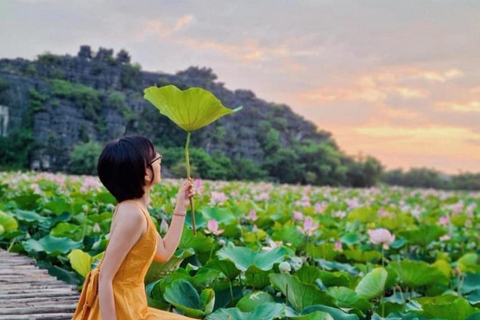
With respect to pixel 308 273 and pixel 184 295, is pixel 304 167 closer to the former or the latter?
pixel 308 273

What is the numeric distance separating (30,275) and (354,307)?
3.37 ft

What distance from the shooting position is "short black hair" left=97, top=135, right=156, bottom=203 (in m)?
1.32

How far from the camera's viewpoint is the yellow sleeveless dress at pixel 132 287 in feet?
4.28

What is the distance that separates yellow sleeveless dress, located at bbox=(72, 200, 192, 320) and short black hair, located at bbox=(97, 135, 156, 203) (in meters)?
0.04

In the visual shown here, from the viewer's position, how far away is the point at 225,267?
1702 millimetres

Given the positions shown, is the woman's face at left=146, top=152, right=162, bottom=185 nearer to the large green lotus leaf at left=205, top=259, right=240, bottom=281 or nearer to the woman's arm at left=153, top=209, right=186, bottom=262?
the woman's arm at left=153, top=209, right=186, bottom=262

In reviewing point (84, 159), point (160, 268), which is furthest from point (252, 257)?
point (84, 159)

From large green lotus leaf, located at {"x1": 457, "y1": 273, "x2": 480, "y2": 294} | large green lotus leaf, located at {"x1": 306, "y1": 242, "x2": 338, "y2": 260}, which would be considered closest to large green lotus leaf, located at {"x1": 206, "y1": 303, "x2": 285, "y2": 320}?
large green lotus leaf, located at {"x1": 306, "y1": 242, "x2": 338, "y2": 260}

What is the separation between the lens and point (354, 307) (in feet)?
5.87

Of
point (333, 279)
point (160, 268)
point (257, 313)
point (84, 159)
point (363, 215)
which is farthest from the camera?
point (84, 159)

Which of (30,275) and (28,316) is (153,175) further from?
Result: (30,275)

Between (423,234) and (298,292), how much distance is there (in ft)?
7.90

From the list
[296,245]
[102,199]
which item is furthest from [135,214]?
[102,199]

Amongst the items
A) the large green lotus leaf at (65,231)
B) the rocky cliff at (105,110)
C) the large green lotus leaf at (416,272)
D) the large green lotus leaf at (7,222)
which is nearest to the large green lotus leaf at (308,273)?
the large green lotus leaf at (416,272)
